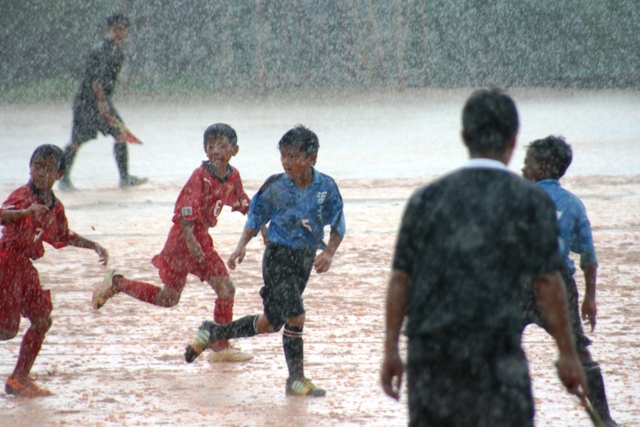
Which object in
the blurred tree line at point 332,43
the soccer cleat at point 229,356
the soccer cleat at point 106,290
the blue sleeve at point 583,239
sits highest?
the blurred tree line at point 332,43

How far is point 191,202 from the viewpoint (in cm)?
509

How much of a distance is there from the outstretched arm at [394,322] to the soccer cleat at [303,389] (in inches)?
68.7

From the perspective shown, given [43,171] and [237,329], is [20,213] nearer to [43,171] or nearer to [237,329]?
[43,171]

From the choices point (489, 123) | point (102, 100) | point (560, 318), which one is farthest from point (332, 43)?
point (560, 318)

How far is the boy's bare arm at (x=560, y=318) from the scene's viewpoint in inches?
108

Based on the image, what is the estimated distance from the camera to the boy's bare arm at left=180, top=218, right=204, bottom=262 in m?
5.05

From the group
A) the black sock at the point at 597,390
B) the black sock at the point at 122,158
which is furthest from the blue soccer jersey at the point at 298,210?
the black sock at the point at 122,158

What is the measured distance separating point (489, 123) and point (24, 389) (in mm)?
2802

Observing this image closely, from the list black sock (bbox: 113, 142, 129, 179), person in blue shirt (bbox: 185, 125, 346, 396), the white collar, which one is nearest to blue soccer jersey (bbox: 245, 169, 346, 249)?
person in blue shirt (bbox: 185, 125, 346, 396)

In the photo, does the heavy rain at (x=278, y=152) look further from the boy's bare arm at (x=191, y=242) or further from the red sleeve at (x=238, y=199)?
the red sleeve at (x=238, y=199)

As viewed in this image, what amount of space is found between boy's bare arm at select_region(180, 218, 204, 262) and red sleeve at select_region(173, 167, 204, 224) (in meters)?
0.04

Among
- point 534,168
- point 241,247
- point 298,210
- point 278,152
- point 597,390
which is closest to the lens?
point 597,390

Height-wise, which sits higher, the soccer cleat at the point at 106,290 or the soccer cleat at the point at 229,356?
the soccer cleat at the point at 106,290

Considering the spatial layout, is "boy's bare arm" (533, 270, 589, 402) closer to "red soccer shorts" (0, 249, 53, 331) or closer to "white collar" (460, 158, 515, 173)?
"white collar" (460, 158, 515, 173)
